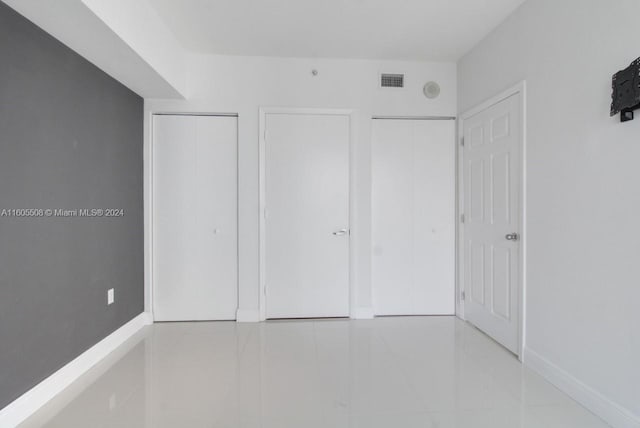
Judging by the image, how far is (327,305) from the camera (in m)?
3.40

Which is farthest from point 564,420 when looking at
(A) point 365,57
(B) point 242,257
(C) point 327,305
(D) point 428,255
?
(A) point 365,57

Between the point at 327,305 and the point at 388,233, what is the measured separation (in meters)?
0.99

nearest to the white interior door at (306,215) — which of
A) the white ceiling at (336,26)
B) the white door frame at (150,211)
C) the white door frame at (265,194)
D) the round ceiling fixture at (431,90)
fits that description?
the white door frame at (265,194)

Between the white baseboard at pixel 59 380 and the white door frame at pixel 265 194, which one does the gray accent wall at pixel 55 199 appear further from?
the white door frame at pixel 265 194

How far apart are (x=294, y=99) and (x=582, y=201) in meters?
2.53

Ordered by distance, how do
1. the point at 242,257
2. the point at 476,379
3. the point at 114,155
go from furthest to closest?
1. the point at 242,257
2. the point at 114,155
3. the point at 476,379

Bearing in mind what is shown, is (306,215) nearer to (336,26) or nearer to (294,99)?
(294,99)

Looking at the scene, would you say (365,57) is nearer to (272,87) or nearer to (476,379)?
(272,87)

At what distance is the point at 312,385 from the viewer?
6.98 ft

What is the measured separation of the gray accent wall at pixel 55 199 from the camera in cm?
174

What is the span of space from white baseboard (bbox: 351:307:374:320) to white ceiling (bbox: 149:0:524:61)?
2583 millimetres

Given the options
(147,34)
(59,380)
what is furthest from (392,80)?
(59,380)

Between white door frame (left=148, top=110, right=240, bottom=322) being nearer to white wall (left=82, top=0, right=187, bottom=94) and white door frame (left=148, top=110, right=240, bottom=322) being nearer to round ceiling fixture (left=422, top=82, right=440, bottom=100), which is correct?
white wall (left=82, top=0, right=187, bottom=94)

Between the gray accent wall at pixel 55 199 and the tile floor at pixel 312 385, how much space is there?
0.35 m
